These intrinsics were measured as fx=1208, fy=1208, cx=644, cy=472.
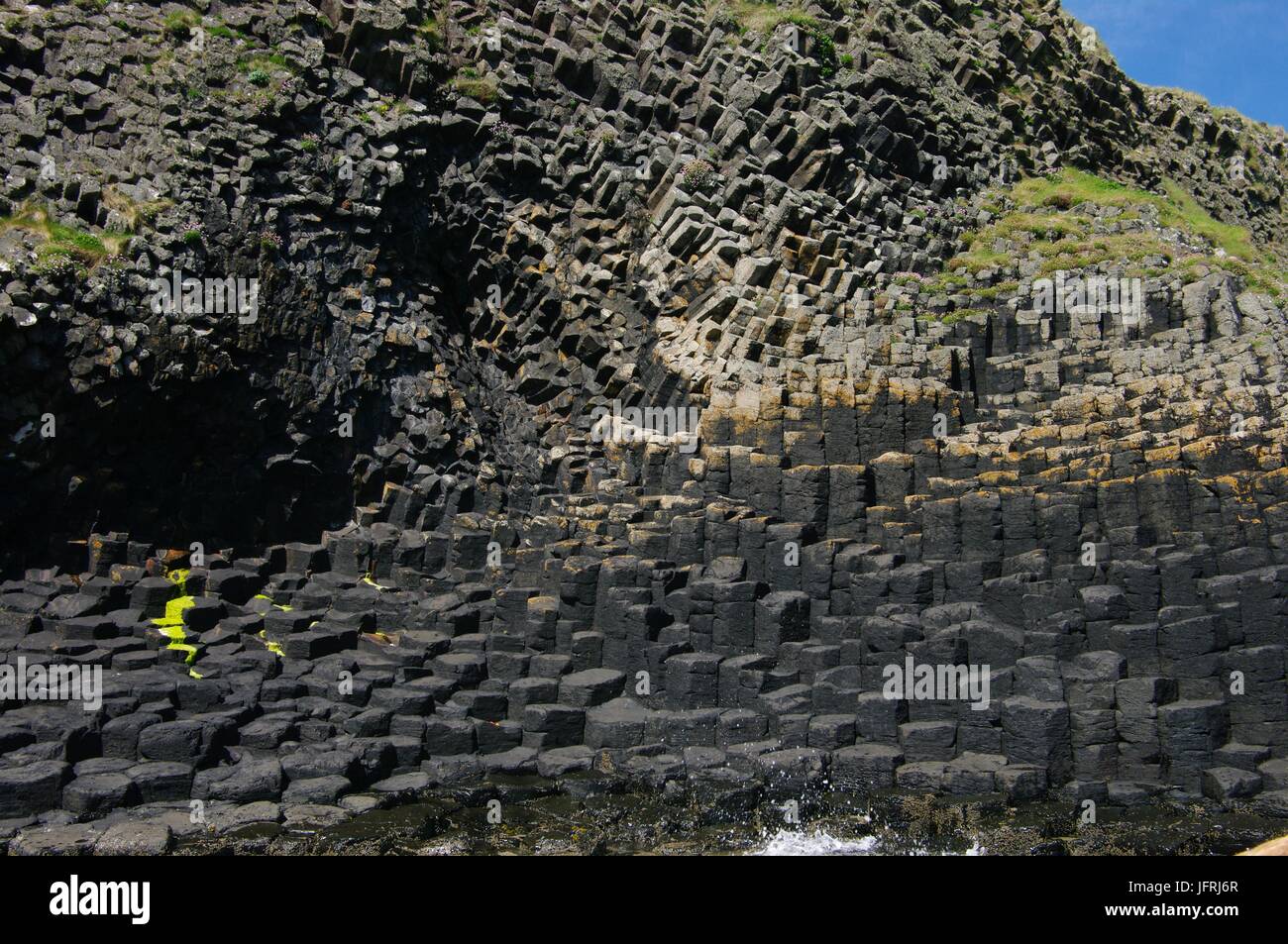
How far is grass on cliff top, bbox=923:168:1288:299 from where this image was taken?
19.9 metres

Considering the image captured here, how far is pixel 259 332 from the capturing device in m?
20.0

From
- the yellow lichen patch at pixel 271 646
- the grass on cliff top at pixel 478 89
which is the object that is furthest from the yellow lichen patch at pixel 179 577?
the grass on cliff top at pixel 478 89

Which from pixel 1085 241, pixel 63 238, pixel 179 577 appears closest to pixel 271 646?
pixel 179 577

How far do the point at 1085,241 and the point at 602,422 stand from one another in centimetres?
935

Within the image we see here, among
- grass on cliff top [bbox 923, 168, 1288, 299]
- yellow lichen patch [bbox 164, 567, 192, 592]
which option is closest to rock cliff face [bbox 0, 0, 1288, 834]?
yellow lichen patch [bbox 164, 567, 192, 592]

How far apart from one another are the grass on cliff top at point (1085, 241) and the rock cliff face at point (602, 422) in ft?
0.56

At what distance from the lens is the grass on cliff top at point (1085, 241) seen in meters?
19.9

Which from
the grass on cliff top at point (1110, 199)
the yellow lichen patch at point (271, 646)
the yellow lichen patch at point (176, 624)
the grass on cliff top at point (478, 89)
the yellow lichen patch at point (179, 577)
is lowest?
the yellow lichen patch at point (271, 646)

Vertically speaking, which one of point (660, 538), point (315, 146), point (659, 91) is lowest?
point (660, 538)

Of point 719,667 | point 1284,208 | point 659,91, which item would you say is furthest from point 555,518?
point 1284,208

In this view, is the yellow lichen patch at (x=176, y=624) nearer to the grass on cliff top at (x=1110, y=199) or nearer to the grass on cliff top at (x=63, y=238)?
the grass on cliff top at (x=63, y=238)

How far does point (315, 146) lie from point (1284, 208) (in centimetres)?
2851

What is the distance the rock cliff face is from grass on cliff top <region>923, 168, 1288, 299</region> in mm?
171
